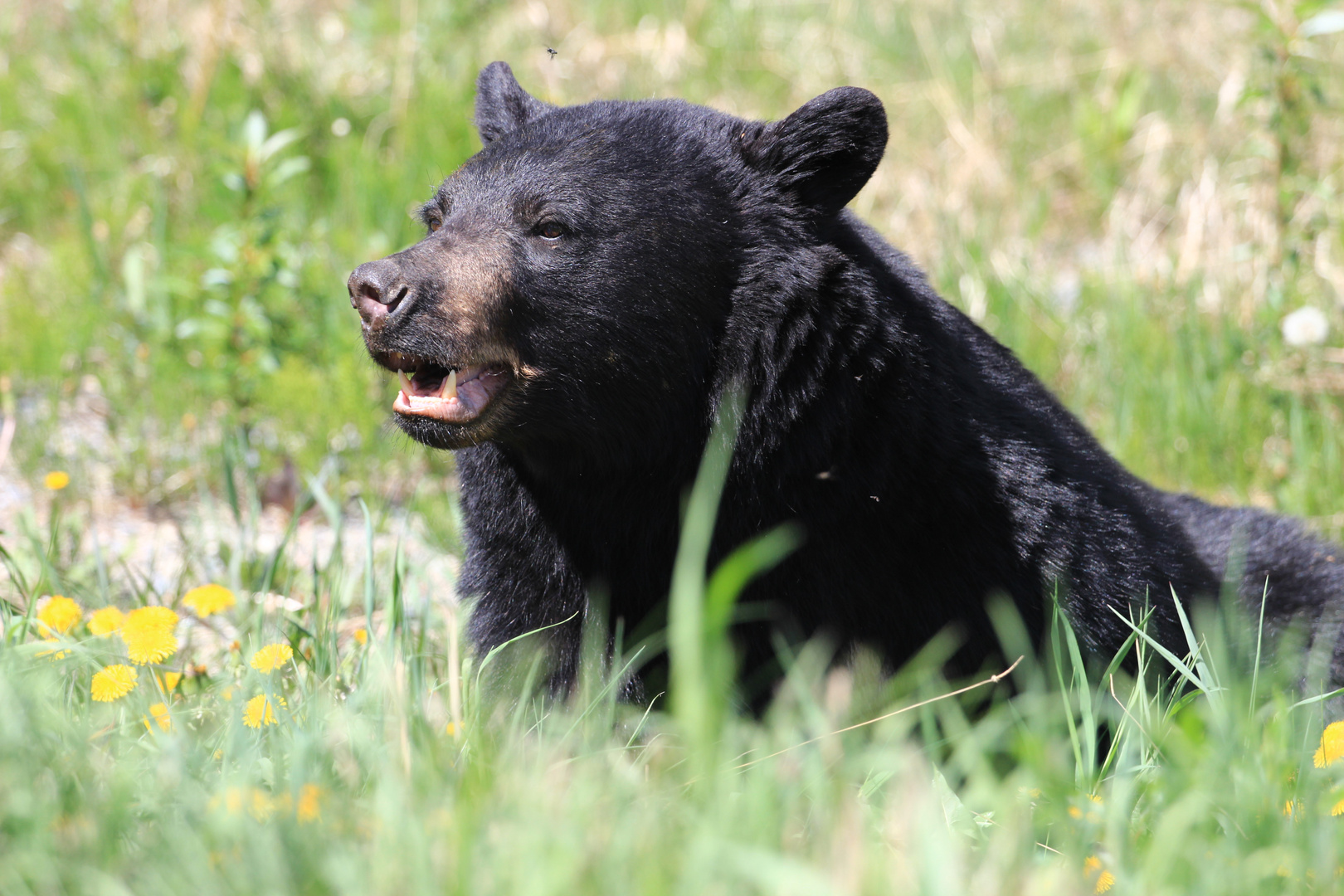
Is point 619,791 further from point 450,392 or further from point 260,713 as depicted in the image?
point 450,392

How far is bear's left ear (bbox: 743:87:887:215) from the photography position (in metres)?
2.65

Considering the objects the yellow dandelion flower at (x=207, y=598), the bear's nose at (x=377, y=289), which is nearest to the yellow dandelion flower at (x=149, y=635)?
the yellow dandelion flower at (x=207, y=598)

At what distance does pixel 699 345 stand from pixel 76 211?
477cm

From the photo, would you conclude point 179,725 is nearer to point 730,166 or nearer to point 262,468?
point 730,166

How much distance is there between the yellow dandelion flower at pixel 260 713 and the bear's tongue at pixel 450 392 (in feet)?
2.23

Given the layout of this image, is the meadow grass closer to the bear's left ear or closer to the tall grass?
the tall grass

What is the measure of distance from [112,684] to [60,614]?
1.63 ft

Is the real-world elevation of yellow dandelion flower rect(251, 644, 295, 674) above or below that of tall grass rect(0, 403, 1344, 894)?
above

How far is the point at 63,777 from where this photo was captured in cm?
160

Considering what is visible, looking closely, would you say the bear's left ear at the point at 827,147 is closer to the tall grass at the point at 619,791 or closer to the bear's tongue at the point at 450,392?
the bear's tongue at the point at 450,392

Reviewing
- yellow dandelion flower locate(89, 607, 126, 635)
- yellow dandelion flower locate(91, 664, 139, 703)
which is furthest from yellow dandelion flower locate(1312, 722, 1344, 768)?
yellow dandelion flower locate(89, 607, 126, 635)

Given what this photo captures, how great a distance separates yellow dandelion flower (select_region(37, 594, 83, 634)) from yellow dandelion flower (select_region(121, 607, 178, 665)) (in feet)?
0.83

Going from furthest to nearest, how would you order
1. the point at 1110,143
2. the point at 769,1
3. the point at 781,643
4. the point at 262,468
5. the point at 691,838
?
1. the point at 769,1
2. the point at 1110,143
3. the point at 262,468
4. the point at 781,643
5. the point at 691,838

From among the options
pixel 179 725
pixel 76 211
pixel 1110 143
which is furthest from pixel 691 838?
pixel 1110 143
